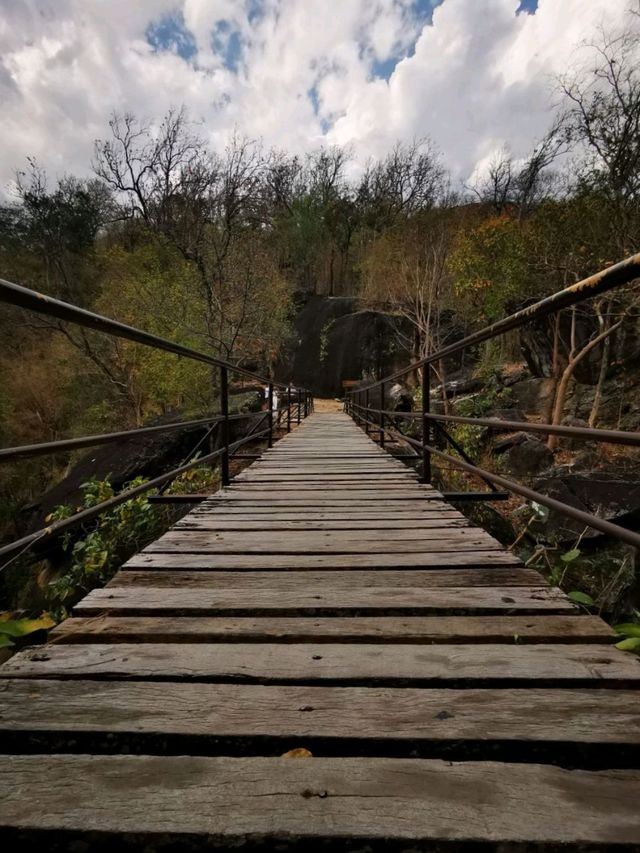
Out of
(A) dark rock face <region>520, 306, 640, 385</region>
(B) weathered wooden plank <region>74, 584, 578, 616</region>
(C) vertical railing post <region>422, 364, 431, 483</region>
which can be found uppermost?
(A) dark rock face <region>520, 306, 640, 385</region>

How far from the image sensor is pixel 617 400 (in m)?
11.8

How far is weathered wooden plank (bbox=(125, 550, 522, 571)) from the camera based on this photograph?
178cm

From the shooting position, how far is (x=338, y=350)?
2316 centimetres

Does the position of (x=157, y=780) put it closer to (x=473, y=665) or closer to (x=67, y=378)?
(x=473, y=665)

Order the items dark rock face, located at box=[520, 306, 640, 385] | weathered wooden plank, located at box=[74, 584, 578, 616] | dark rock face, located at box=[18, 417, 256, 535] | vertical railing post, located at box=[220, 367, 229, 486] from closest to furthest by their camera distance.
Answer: weathered wooden plank, located at box=[74, 584, 578, 616] < vertical railing post, located at box=[220, 367, 229, 486] < dark rock face, located at box=[18, 417, 256, 535] < dark rock face, located at box=[520, 306, 640, 385]

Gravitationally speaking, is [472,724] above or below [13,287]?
below

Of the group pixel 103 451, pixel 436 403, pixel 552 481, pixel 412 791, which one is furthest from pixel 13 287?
pixel 436 403

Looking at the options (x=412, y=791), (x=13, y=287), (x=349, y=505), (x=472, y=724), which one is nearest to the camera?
(x=412, y=791)

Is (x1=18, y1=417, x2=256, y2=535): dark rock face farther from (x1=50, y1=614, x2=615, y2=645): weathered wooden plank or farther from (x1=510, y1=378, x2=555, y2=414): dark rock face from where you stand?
(x1=510, y1=378, x2=555, y2=414): dark rock face

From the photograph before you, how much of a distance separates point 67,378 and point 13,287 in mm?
16879

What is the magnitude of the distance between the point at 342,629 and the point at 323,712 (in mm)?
348

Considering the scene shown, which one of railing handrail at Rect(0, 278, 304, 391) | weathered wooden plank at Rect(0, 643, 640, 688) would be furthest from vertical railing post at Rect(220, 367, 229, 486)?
weathered wooden plank at Rect(0, 643, 640, 688)

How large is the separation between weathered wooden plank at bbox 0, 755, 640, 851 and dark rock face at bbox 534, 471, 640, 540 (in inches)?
235

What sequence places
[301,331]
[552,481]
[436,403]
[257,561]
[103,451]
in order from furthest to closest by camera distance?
[301,331] < [436,403] < [103,451] < [552,481] < [257,561]
